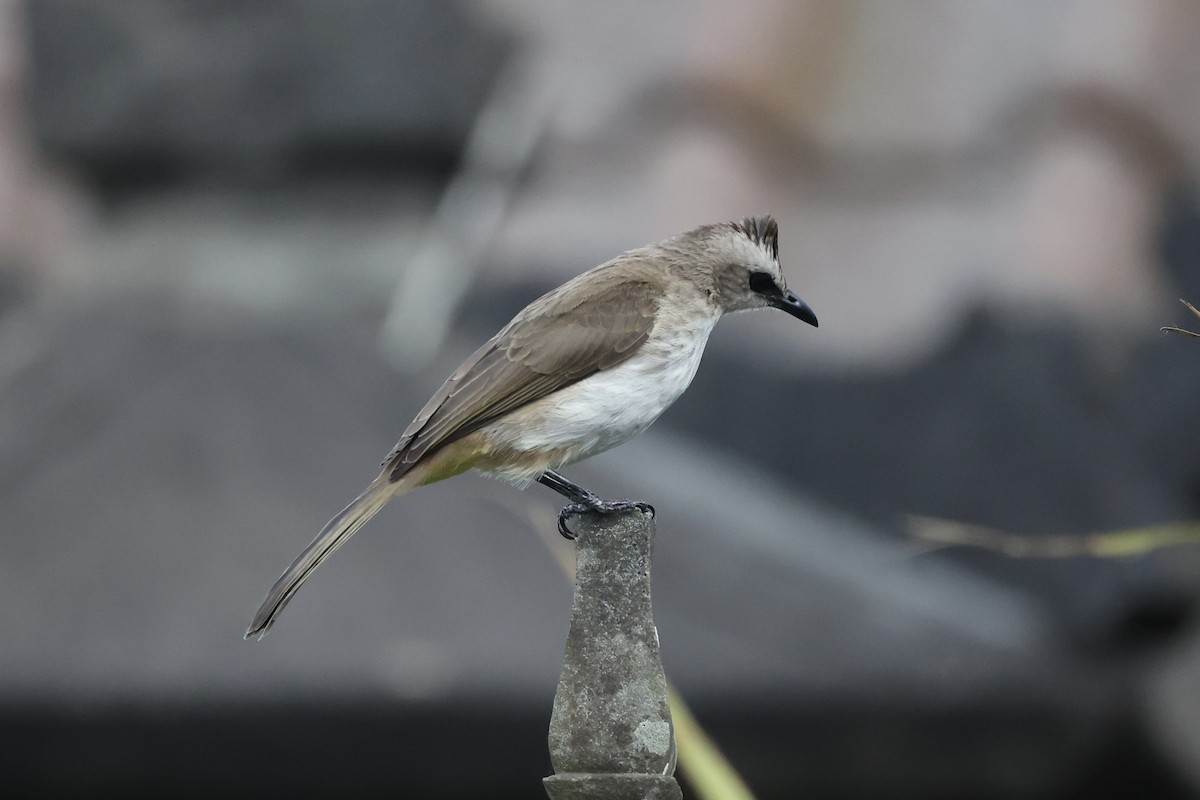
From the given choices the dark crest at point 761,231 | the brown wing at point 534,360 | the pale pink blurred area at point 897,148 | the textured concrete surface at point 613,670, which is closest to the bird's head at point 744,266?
the dark crest at point 761,231

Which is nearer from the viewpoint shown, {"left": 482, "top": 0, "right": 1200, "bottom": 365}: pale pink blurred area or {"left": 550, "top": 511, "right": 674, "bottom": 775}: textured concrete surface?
{"left": 550, "top": 511, "right": 674, "bottom": 775}: textured concrete surface

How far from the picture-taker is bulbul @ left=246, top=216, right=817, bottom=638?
329 cm

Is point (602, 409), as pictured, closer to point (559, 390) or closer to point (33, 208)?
point (559, 390)

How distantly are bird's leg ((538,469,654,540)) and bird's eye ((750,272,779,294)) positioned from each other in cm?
65

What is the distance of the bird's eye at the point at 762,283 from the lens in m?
3.63

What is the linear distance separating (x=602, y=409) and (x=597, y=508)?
281 mm

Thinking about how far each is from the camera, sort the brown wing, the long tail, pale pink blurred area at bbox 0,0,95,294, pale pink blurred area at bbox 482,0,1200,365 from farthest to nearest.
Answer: pale pink blurred area at bbox 0,0,95,294 → pale pink blurred area at bbox 482,0,1200,365 → the brown wing → the long tail

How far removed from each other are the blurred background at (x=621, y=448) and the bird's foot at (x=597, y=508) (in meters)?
0.88

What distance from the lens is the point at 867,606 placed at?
5352 millimetres

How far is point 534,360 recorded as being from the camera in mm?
3354

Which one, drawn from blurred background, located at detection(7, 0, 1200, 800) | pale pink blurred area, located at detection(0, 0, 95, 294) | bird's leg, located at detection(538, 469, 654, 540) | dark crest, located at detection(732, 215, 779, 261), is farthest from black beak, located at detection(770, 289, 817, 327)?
pale pink blurred area, located at detection(0, 0, 95, 294)

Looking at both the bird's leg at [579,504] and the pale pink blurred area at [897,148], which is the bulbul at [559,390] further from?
the pale pink blurred area at [897,148]

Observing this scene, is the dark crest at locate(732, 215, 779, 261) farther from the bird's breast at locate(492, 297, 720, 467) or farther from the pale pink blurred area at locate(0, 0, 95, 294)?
the pale pink blurred area at locate(0, 0, 95, 294)

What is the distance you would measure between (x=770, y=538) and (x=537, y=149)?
2.02 meters
